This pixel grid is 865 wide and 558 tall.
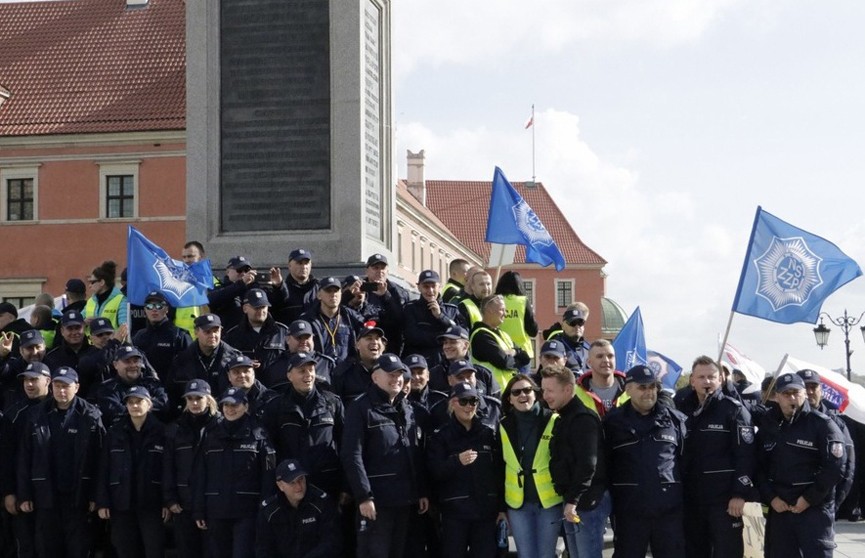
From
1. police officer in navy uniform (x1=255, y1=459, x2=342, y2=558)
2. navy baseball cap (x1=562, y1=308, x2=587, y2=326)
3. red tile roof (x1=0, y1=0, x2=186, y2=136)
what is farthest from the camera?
red tile roof (x1=0, y1=0, x2=186, y2=136)

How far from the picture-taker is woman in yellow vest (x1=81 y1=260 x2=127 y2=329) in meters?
11.3

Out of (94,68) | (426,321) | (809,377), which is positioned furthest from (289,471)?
(94,68)

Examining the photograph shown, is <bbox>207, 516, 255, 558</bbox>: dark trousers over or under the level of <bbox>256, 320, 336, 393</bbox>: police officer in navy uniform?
under

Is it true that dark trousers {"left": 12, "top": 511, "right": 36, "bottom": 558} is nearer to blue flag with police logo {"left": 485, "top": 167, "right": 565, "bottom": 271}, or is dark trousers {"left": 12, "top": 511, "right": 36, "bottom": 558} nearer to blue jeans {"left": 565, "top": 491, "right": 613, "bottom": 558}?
blue jeans {"left": 565, "top": 491, "right": 613, "bottom": 558}

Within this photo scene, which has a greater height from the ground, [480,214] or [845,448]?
[480,214]

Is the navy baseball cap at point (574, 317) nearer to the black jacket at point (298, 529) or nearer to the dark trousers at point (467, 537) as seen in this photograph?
the dark trousers at point (467, 537)

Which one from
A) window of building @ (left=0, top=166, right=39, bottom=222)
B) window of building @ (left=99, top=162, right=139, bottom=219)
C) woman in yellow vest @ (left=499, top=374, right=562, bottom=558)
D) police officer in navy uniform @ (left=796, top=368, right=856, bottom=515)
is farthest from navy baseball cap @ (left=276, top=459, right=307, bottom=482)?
window of building @ (left=0, top=166, right=39, bottom=222)

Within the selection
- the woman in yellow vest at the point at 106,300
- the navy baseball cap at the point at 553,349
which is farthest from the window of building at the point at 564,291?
the navy baseball cap at the point at 553,349

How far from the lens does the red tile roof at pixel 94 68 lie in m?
41.2

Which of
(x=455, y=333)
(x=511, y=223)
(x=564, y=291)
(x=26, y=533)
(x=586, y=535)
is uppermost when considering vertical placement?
(x=564, y=291)

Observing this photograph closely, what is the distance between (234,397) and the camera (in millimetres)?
8602

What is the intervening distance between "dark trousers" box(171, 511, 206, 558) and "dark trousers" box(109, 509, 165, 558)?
17 centimetres

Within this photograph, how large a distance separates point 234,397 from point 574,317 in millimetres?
3559

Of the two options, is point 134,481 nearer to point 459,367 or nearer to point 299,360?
point 299,360
